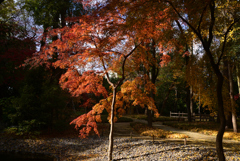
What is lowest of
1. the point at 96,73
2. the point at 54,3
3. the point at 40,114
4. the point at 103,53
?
the point at 40,114

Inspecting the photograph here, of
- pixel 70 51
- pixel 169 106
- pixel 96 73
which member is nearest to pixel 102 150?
pixel 96 73

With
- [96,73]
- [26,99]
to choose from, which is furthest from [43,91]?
[96,73]

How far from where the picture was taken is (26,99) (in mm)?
9695

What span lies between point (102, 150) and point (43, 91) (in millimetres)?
5616

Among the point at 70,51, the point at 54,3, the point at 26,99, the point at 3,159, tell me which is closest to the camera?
the point at 3,159

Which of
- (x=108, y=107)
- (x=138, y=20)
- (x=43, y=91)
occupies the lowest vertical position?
(x=108, y=107)

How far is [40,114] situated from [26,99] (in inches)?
46.5

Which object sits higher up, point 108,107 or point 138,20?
point 138,20

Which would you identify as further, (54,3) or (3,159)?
(54,3)

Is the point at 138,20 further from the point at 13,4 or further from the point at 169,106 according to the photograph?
the point at 169,106

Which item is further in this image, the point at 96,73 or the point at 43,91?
the point at 43,91

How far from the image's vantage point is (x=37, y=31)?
13.1 meters

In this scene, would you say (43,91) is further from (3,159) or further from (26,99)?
(3,159)

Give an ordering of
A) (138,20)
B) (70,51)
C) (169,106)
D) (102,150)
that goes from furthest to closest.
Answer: (169,106)
(70,51)
(102,150)
(138,20)
